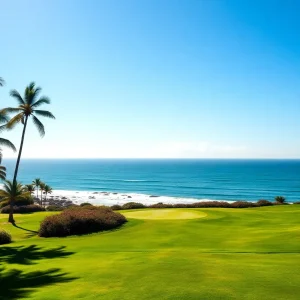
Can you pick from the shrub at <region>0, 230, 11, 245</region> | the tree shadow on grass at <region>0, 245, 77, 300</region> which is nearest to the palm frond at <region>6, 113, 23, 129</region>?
the shrub at <region>0, 230, 11, 245</region>

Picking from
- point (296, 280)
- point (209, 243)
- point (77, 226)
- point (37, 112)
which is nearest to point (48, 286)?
point (296, 280)

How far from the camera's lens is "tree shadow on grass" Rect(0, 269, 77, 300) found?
358 inches

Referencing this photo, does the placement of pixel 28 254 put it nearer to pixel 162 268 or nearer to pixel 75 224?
pixel 75 224

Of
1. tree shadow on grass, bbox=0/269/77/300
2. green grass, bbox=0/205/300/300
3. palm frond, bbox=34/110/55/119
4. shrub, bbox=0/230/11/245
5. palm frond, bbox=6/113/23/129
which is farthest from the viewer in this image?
palm frond, bbox=34/110/55/119

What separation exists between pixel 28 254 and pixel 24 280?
18.3 ft

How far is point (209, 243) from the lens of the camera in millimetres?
16547

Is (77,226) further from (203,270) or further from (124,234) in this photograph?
(203,270)

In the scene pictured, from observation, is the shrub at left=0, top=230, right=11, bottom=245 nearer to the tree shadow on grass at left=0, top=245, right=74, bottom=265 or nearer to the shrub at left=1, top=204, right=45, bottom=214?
the tree shadow on grass at left=0, top=245, right=74, bottom=265

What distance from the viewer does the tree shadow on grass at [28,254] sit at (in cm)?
1438

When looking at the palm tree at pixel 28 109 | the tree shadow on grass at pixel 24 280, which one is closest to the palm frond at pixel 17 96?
the palm tree at pixel 28 109

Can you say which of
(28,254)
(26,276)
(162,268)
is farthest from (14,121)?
(162,268)

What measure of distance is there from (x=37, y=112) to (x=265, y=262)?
3114cm

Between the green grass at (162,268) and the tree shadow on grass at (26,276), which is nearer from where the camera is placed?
the green grass at (162,268)

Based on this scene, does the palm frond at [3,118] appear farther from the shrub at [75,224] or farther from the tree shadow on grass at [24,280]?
the tree shadow on grass at [24,280]
